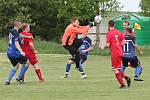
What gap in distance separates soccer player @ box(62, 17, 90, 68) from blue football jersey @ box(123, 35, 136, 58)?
146 centimetres

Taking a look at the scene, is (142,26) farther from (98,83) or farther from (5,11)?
(98,83)

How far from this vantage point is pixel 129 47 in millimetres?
19797

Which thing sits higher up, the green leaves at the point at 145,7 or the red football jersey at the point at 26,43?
the red football jersey at the point at 26,43

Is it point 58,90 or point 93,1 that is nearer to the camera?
point 58,90

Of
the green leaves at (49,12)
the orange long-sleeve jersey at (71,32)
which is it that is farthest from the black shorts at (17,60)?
the green leaves at (49,12)

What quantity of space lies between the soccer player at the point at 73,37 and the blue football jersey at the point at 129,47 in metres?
1.46

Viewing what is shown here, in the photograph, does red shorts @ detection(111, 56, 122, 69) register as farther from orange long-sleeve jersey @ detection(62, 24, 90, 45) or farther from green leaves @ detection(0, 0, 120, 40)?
green leaves @ detection(0, 0, 120, 40)

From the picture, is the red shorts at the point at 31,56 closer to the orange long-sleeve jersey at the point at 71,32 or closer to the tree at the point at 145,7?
the orange long-sleeve jersey at the point at 71,32

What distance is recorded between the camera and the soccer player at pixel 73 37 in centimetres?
2028

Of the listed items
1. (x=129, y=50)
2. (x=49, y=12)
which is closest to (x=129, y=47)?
(x=129, y=50)

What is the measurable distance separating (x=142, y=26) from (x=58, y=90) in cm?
4055

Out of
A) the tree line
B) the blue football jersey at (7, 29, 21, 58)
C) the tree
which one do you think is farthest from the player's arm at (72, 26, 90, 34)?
the tree

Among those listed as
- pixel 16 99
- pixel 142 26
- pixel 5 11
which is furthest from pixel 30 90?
pixel 5 11

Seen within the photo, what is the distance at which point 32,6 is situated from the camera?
63969 millimetres
